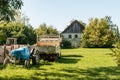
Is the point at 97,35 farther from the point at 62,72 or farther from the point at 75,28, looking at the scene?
the point at 62,72

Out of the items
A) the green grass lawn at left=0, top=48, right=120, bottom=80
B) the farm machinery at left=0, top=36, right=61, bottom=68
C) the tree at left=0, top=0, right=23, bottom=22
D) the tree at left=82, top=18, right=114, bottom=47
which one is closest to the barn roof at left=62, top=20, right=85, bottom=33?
the tree at left=82, top=18, right=114, bottom=47

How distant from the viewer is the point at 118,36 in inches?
838

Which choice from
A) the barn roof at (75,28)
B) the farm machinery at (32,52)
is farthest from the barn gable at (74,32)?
the farm machinery at (32,52)

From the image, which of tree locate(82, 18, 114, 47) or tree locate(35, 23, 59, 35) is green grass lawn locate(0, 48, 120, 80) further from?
tree locate(35, 23, 59, 35)

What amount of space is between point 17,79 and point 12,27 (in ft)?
166

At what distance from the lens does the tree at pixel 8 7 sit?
17688 mm

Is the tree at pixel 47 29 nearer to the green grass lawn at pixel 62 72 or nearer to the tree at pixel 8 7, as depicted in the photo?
the green grass lawn at pixel 62 72

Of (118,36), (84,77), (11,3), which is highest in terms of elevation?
(11,3)

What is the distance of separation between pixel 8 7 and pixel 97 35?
64.8 meters

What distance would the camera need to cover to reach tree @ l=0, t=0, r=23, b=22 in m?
17.7

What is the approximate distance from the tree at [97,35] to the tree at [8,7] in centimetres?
6141

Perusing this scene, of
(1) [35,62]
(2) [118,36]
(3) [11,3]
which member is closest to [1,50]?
(1) [35,62]

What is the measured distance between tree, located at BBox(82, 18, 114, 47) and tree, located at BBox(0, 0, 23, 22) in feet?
201

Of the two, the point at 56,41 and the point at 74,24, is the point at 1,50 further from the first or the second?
the point at 74,24
